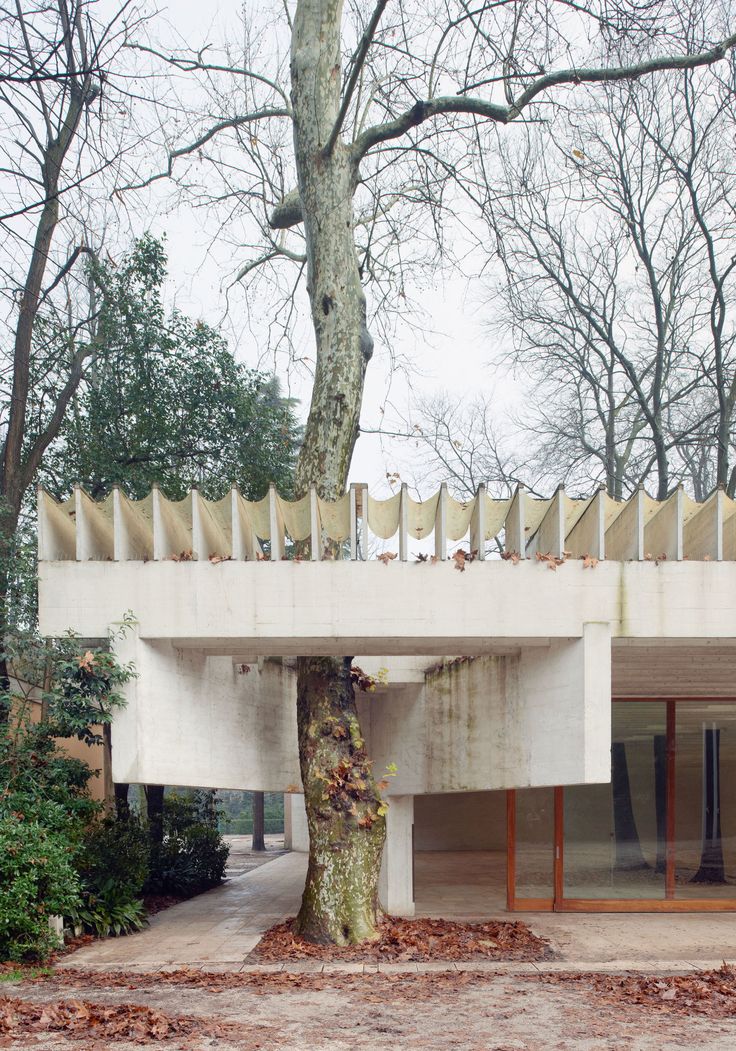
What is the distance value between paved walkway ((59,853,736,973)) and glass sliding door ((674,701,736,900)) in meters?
0.57

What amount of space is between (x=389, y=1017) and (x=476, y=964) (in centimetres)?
208

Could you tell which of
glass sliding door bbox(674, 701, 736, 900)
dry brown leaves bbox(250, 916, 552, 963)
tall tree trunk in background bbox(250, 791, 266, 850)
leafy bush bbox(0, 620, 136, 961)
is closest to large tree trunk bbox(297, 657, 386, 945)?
dry brown leaves bbox(250, 916, 552, 963)

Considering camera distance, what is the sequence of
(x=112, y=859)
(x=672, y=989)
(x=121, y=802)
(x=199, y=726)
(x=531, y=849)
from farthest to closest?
1. (x=121, y=802)
2. (x=531, y=849)
3. (x=112, y=859)
4. (x=199, y=726)
5. (x=672, y=989)

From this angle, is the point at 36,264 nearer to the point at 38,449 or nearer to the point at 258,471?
the point at 38,449

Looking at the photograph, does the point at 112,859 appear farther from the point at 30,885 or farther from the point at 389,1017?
the point at 389,1017

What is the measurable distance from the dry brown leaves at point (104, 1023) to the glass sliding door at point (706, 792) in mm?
7038

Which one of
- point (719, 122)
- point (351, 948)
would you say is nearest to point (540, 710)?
point (351, 948)

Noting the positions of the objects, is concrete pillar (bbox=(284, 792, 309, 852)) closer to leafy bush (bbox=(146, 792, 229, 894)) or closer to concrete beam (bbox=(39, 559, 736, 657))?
leafy bush (bbox=(146, 792, 229, 894))

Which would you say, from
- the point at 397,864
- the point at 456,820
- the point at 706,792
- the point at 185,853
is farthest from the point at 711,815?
the point at 456,820

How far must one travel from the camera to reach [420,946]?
884 cm

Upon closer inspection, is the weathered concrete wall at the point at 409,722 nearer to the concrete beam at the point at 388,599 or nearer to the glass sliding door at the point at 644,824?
the concrete beam at the point at 388,599

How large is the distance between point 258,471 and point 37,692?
4555 mm

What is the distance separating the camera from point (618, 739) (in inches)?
456

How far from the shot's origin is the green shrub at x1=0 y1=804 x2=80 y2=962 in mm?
8195
